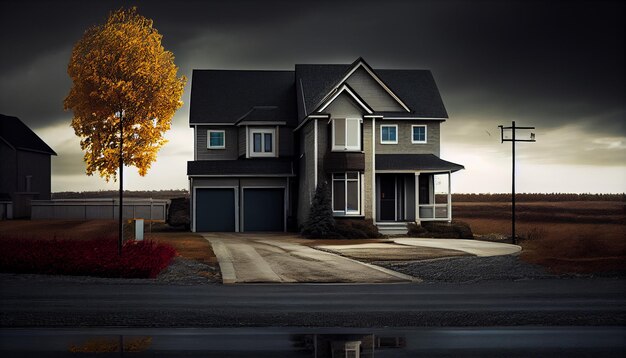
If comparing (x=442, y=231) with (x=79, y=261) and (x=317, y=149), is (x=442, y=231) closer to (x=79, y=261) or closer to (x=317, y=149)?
(x=317, y=149)

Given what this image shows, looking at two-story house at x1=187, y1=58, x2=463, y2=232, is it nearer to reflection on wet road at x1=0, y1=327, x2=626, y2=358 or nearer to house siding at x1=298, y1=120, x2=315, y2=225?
house siding at x1=298, y1=120, x2=315, y2=225

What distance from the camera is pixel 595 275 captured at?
22250mm

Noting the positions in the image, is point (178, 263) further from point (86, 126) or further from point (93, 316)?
point (86, 126)

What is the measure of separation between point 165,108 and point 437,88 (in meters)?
19.2

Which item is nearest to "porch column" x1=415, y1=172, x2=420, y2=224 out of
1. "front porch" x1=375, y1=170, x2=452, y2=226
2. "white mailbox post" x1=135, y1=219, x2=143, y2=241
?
"front porch" x1=375, y1=170, x2=452, y2=226

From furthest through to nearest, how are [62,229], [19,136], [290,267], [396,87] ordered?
[19,136]
[396,87]
[62,229]
[290,267]

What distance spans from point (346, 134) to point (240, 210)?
954 centimetres

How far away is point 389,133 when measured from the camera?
4612 centimetres

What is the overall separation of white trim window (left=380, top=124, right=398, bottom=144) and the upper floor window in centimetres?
120

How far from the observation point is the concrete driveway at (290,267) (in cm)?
2120

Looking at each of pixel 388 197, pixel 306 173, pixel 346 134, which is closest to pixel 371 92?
pixel 346 134

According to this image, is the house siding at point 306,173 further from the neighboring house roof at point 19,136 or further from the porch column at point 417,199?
the neighboring house roof at point 19,136

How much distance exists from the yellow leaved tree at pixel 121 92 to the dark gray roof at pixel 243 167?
478 centimetres

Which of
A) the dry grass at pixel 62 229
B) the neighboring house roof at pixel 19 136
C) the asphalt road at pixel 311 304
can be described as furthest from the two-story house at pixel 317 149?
the neighboring house roof at pixel 19 136
